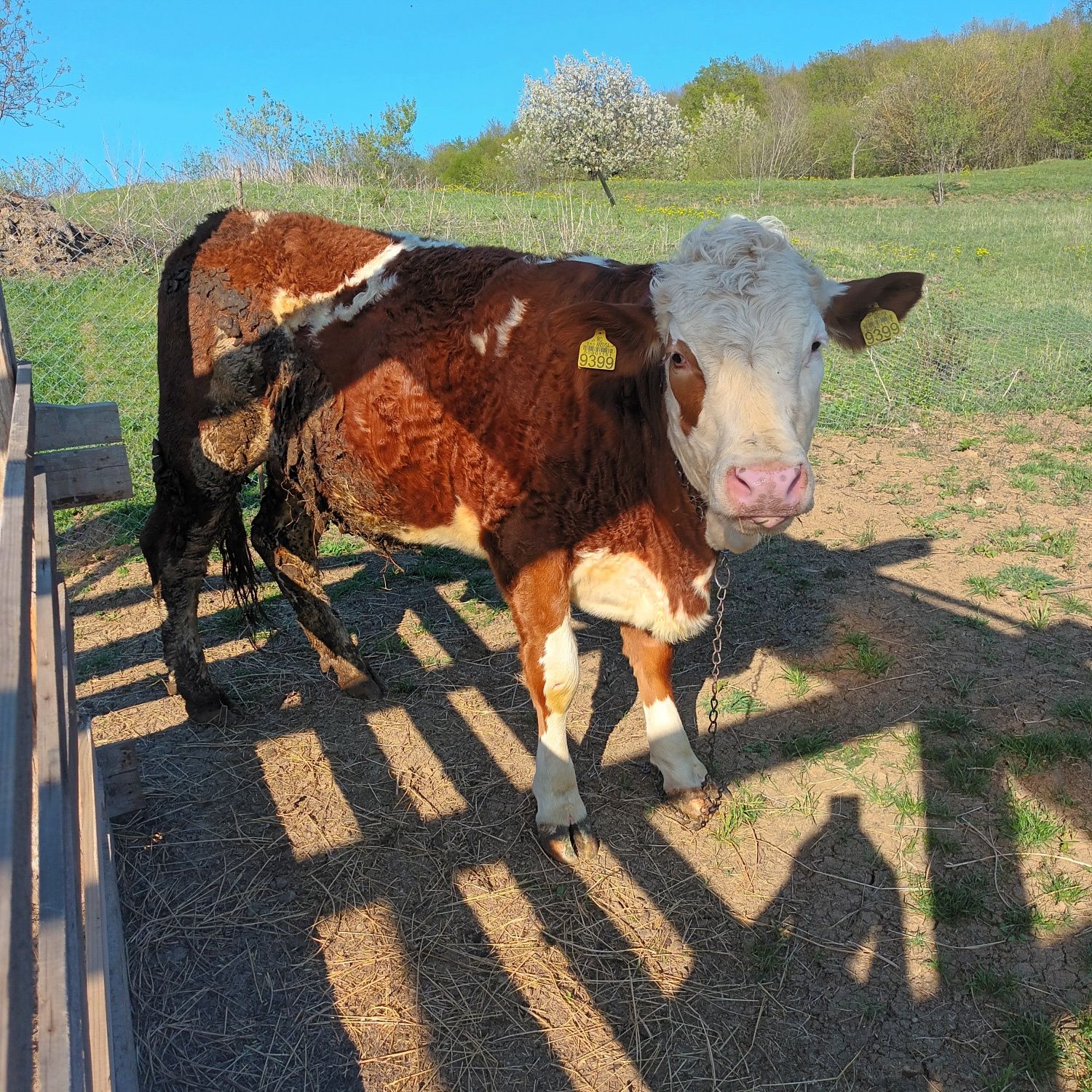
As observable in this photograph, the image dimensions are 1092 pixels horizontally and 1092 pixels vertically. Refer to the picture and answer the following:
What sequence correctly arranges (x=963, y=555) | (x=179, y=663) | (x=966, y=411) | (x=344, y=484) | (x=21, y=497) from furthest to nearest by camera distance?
(x=966, y=411) → (x=963, y=555) → (x=179, y=663) → (x=344, y=484) → (x=21, y=497)

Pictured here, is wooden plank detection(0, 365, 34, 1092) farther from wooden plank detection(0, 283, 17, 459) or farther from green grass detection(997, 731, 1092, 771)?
green grass detection(997, 731, 1092, 771)

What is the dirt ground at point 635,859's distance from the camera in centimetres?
259

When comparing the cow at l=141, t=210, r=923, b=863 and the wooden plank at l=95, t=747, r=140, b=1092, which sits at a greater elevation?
the cow at l=141, t=210, r=923, b=863

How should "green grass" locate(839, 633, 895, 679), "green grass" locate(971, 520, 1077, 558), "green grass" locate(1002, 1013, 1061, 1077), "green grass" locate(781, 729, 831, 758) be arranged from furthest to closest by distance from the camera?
1. "green grass" locate(971, 520, 1077, 558)
2. "green grass" locate(839, 633, 895, 679)
3. "green grass" locate(781, 729, 831, 758)
4. "green grass" locate(1002, 1013, 1061, 1077)

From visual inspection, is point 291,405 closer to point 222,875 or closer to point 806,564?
point 222,875

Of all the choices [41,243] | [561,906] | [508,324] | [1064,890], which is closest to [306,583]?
[508,324]

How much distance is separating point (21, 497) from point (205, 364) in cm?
222

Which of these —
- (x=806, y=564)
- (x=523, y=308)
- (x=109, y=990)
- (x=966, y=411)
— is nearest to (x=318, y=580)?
(x=523, y=308)

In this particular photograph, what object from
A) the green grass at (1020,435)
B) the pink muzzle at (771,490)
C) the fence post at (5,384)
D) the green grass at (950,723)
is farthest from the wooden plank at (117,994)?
the green grass at (1020,435)

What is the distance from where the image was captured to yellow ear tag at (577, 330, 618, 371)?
301 centimetres

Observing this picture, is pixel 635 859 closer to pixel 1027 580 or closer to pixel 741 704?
pixel 741 704

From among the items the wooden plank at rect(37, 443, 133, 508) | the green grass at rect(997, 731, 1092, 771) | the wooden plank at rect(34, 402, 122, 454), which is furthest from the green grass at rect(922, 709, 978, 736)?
the wooden plank at rect(34, 402, 122, 454)

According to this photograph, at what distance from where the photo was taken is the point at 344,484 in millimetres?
3826

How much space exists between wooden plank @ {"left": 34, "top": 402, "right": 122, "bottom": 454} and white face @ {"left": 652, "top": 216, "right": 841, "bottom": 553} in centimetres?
239
